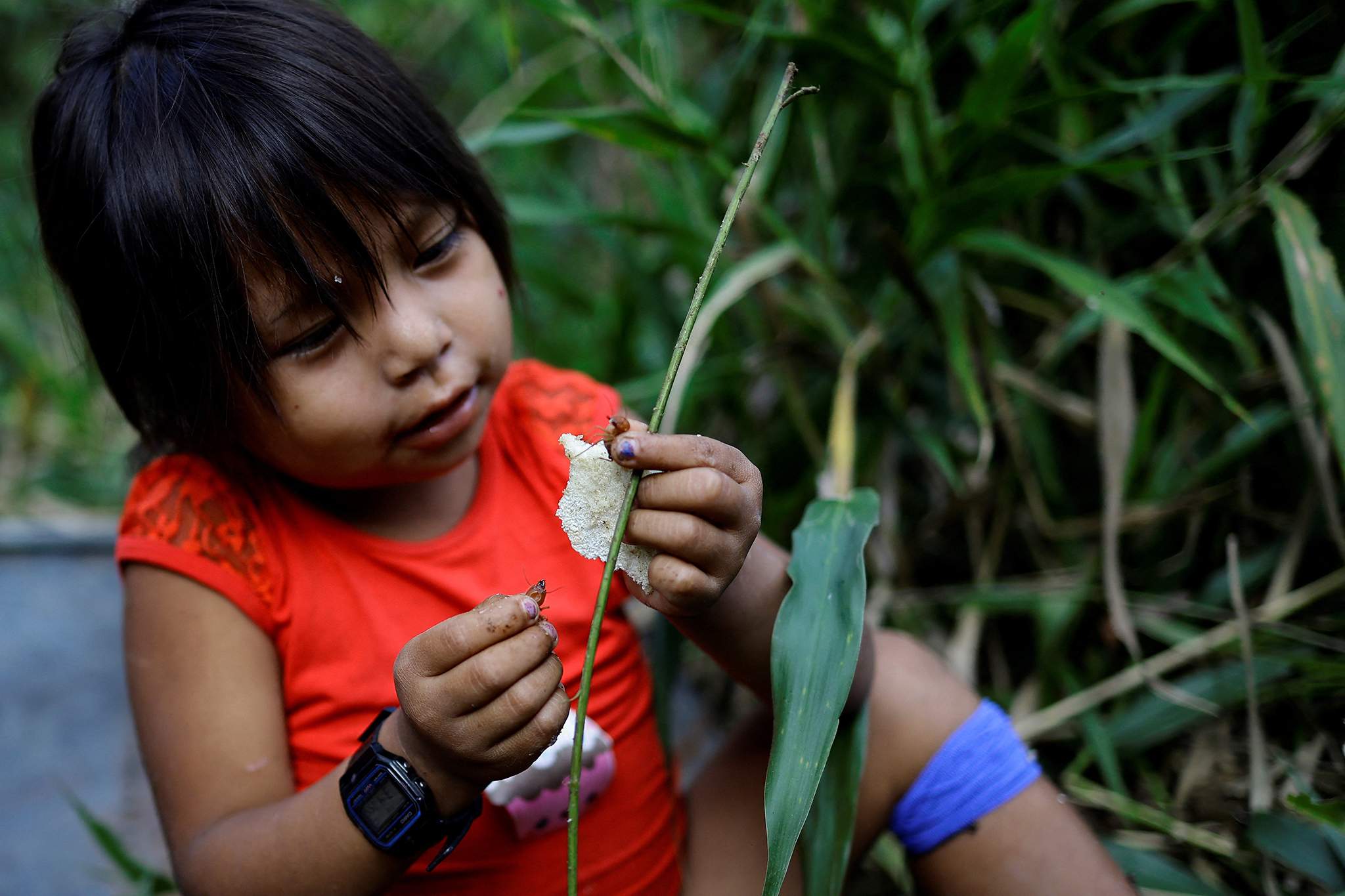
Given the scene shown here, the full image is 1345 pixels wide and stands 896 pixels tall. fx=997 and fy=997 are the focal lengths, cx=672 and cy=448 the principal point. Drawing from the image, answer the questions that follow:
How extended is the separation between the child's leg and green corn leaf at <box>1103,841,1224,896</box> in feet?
0.34

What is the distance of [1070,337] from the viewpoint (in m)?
1.11

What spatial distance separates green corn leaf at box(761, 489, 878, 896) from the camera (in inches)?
25.4

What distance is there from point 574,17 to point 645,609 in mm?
703

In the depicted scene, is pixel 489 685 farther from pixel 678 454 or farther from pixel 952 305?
pixel 952 305

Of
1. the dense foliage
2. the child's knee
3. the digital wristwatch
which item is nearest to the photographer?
the digital wristwatch

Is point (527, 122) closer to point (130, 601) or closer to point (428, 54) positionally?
point (130, 601)

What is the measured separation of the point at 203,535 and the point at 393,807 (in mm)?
291

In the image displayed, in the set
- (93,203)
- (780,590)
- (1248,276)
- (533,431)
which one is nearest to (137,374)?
(93,203)

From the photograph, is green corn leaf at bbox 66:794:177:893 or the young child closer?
the young child

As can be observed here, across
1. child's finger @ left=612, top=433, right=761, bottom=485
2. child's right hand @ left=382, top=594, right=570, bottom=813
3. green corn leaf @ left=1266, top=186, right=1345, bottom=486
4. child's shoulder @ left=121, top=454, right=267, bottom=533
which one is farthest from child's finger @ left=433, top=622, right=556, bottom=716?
green corn leaf @ left=1266, top=186, right=1345, bottom=486

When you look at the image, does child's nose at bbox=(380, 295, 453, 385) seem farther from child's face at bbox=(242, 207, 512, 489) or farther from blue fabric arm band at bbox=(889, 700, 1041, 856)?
blue fabric arm band at bbox=(889, 700, 1041, 856)

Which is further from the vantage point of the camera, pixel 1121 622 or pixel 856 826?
pixel 1121 622

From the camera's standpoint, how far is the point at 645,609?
128cm

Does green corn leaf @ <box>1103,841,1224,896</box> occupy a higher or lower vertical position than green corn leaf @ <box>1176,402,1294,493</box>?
lower
